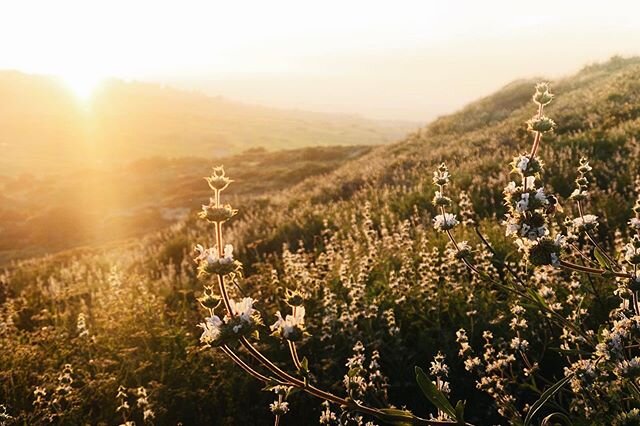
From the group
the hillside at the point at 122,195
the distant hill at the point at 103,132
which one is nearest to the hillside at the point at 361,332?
the hillside at the point at 122,195

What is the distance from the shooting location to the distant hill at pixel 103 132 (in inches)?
3497

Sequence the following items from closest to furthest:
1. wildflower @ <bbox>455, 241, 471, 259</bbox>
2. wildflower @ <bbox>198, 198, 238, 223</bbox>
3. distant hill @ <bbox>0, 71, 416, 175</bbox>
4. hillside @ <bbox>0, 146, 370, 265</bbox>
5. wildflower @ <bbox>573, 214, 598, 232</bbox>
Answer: wildflower @ <bbox>198, 198, 238, 223</bbox>
wildflower @ <bbox>573, 214, 598, 232</bbox>
wildflower @ <bbox>455, 241, 471, 259</bbox>
hillside @ <bbox>0, 146, 370, 265</bbox>
distant hill @ <bbox>0, 71, 416, 175</bbox>

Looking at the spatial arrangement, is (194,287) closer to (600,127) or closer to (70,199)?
(600,127)

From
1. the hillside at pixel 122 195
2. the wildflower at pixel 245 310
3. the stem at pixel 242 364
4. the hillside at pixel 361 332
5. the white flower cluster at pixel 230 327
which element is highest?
the wildflower at pixel 245 310

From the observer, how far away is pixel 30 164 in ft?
242

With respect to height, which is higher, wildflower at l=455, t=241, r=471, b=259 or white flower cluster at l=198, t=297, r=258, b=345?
white flower cluster at l=198, t=297, r=258, b=345

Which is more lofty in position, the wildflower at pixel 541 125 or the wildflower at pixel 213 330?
the wildflower at pixel 541 125

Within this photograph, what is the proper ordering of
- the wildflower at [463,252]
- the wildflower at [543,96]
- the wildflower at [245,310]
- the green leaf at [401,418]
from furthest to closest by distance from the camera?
the wildflower at [463,252] → the wildflower at [543,96] → the wildflower at [245,310] → the green leaf at [401,418]

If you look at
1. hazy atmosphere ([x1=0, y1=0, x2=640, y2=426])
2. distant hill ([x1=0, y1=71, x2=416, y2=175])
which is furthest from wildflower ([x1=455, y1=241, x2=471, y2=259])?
distant hill ([x1=0, y1=71, x2=416, y2=175])

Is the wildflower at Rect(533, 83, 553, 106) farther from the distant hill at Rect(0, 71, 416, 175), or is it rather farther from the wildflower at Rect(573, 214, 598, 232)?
the distant hill at Rect(0, 71, 416, 175)

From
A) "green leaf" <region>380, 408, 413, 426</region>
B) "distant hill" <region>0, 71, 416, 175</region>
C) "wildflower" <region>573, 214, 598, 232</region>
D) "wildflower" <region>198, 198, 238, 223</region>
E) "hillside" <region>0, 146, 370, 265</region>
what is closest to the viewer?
"green leaf" <region>380, 408, 413, 426</region>

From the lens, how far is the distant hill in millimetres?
88812

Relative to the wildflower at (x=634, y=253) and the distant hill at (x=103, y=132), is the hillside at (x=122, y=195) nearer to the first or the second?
the distant hill at (x=103, y=132)

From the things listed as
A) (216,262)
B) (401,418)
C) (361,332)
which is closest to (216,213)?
(216,262)
